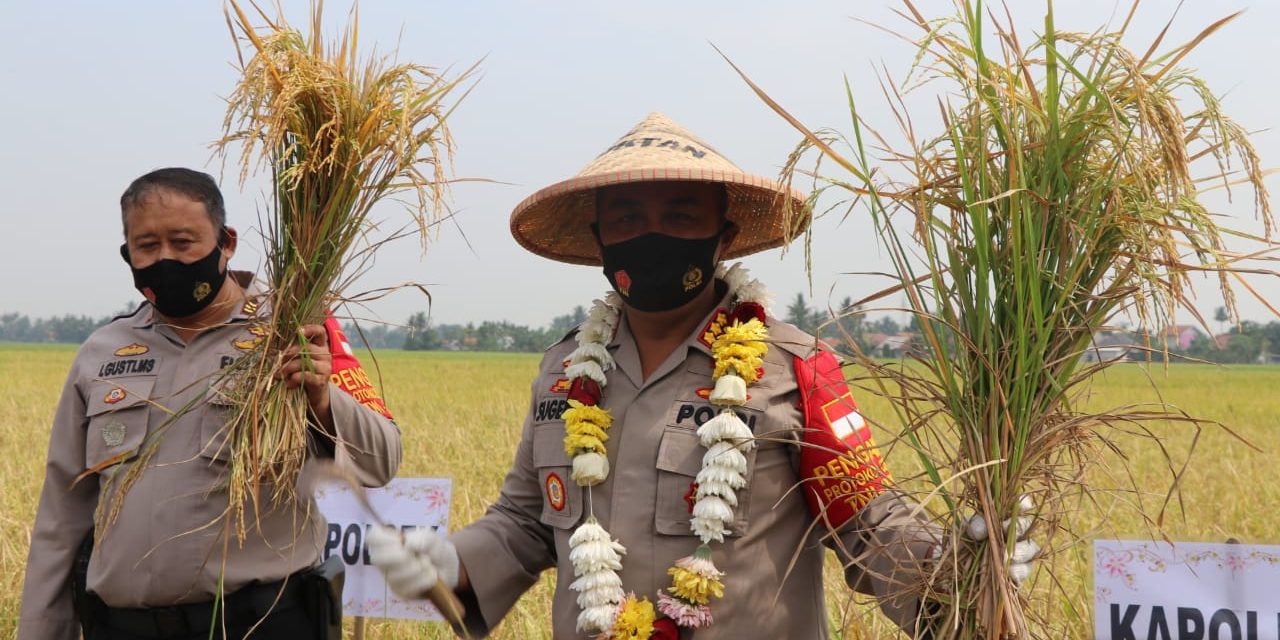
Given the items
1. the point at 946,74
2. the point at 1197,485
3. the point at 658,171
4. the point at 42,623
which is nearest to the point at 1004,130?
the point at 946,74

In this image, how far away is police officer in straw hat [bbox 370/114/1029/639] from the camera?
2.49 m

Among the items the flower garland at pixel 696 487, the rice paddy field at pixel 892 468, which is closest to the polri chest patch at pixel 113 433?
the flower garland at pixel 696 487

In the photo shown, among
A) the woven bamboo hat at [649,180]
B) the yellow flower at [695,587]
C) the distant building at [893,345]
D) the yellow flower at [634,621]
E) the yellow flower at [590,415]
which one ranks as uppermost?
the woven bamboo hat at [649,180]

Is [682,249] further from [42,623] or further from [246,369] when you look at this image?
[42,623]

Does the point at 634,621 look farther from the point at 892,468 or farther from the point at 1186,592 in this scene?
the point at 892,468

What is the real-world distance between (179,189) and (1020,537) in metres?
2.39

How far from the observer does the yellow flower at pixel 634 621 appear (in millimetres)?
2503

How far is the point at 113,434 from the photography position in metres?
3.14

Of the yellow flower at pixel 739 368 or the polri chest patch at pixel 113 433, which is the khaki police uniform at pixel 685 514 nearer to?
the yellow flower at pixel 739 368

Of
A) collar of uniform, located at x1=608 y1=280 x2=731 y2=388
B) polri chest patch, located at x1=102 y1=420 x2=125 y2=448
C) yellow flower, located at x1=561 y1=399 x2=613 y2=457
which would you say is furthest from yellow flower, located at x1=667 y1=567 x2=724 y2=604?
polri chest patch, located at x1=102 y1=420 x2=125 y2=448

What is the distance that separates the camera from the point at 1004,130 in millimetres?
1961

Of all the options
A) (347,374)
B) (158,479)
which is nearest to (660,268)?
(347,374)

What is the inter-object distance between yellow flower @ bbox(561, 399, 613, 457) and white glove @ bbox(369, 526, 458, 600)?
1.34ft

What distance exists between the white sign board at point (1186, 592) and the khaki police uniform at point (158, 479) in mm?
2144
